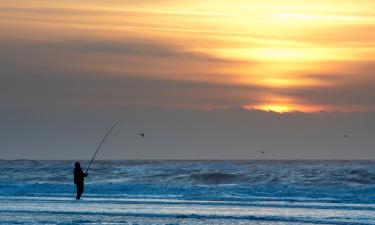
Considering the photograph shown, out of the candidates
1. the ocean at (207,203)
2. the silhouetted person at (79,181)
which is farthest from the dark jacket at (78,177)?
the ocean at (207,203)

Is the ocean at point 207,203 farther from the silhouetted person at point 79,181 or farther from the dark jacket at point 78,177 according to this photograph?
the dark jacket at point 78,177

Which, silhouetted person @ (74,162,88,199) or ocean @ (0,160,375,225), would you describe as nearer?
ocean @ (0,160,375,225)

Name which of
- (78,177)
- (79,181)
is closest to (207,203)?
(79,181)

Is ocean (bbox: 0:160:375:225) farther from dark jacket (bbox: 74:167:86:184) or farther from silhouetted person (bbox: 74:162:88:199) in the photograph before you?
dark jacket (bbox: 74:167:86:184)

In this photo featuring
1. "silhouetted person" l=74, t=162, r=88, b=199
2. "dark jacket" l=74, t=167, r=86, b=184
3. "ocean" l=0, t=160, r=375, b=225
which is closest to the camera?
"ocean" l=0, t=160, r=375, b=225

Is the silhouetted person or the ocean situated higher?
the silhouetted person

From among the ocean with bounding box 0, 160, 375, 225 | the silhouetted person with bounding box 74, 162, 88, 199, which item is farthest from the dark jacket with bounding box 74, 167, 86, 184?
the ocean with bounding box 0, 160, 375, 225

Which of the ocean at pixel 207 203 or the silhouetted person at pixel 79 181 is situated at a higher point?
the silhouetted person at pixel 79 181

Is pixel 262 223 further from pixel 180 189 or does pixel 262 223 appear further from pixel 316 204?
pixel 180 189

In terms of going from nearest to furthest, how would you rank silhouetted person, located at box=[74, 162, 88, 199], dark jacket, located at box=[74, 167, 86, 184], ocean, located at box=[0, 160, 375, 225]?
ocean, located at box=[0, 160, 375, 225], silhouetted person, located at box=[74, 162, 88, 199], dark jacket, located at box=[74, 167, 86, 184]

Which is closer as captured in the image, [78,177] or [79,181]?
[79,181]

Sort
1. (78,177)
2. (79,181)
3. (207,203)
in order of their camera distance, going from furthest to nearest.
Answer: (78,177) < (79,181) < (207,203)

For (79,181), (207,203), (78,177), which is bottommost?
(207,203)

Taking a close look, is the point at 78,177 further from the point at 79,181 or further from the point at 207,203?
the point at 207,203
